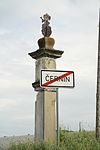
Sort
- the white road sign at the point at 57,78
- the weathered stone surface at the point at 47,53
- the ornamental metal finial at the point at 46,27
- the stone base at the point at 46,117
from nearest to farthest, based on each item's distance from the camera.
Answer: the white road sign at the point at 57,78 → the stone base at the point at 46,117 → the weathered stone surface at the point at 47,53 → the ornamental metal finial at the point at 46,27

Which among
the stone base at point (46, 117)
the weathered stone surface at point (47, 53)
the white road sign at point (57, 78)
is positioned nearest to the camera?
the white road sign at point (57, 78)

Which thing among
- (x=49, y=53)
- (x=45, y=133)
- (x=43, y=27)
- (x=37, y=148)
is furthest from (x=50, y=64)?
(x=37, y=148)

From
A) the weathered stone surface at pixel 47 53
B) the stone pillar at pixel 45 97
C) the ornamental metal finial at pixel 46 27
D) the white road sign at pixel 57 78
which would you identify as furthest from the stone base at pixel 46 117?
the ornamental metal finial at pixel 46 27

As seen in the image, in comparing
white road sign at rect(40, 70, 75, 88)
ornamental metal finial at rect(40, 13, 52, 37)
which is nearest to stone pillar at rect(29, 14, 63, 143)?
ornamental metal finial at rect(40, 13, 52, 37)

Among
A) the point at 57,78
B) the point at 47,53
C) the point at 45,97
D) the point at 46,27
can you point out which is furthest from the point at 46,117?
the point at 46,27

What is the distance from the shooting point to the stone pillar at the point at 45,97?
32.1ft

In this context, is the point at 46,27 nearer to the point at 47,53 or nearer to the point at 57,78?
the point at 47,53

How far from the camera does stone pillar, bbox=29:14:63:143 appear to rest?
32.1ft

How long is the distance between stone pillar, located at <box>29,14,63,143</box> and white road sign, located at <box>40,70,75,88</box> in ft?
3.17

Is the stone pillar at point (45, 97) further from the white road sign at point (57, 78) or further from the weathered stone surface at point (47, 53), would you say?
the white road sign at point (57, 78)

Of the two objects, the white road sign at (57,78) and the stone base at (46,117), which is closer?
the white road sign at (57,78)

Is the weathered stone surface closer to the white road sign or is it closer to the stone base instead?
the stone base

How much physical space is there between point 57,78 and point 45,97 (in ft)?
3.39

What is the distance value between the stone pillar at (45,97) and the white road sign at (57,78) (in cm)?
97
